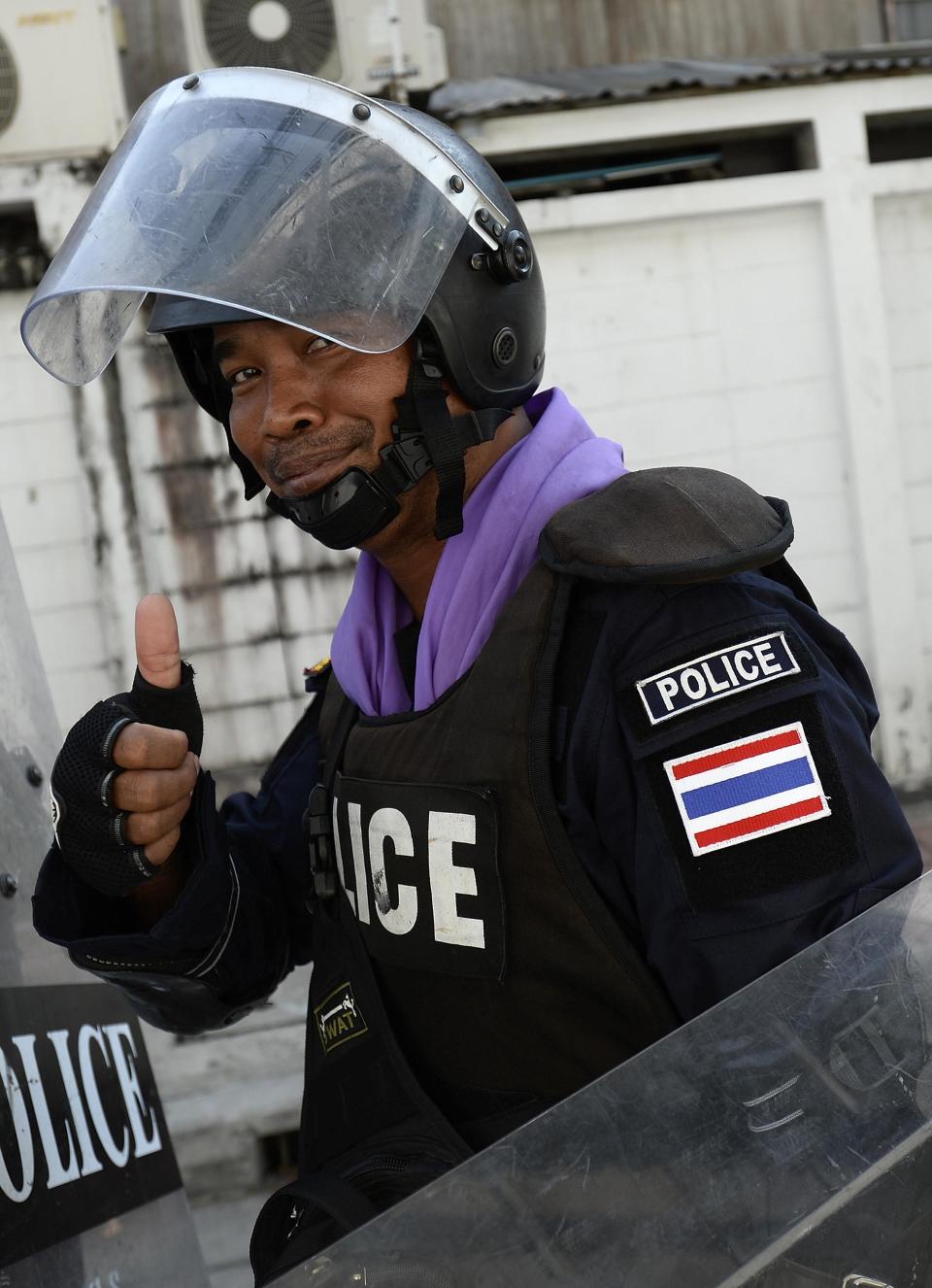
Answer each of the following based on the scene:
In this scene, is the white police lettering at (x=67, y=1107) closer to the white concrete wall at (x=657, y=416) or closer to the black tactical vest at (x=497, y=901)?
the black tactical vest at (x=497, y=901)

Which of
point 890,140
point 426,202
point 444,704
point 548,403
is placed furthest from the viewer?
point 890,140

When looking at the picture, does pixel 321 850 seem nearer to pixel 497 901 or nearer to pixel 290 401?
pixel 497 901

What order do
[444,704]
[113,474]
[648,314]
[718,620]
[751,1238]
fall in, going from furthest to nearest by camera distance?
[648,314]
[113,474]
[444,704]
[718,620]
[751,1238]

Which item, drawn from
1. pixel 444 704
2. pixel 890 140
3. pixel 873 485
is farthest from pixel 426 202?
pixel 890 140

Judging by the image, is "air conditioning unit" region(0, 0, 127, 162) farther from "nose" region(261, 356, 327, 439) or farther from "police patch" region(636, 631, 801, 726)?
"police patch" region(636, 631, 801, 726)

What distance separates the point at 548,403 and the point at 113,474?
14.0ft

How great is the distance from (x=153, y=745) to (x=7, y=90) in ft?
16.1

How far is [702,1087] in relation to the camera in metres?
1.07

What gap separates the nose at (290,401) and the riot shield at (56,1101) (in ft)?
1.49

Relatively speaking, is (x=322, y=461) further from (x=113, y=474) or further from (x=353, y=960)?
(x=113, y=474)

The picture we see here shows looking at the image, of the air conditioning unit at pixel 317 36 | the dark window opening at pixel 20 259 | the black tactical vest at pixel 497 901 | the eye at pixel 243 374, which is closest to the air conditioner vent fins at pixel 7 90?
the dark window opening at pixel 20 259

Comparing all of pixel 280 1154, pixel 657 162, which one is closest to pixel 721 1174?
pixel 280 1154

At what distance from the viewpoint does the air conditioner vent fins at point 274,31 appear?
587 cm

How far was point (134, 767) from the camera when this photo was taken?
159 cm
